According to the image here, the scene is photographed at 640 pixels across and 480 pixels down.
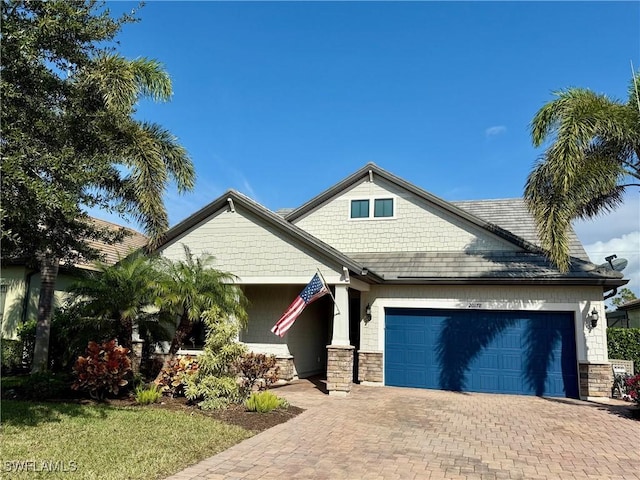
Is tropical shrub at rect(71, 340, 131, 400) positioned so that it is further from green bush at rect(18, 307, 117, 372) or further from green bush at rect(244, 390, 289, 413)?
green bush at rect(244, 390, 289, 413)

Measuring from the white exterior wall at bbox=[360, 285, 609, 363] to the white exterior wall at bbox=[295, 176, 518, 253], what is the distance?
2000 millimetres

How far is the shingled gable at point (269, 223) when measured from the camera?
43.0ft

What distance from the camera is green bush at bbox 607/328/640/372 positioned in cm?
1577

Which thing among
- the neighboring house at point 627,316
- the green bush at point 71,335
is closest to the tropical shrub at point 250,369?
the green bush at point 71,335

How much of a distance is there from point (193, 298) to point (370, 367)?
6691 millimetres

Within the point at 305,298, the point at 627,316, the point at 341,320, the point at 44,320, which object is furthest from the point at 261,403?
the point at 627,316

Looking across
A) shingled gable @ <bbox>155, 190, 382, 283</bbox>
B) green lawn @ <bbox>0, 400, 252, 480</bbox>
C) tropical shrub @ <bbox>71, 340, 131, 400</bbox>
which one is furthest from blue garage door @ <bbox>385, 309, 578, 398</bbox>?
tropical shrub @ <bbox>71, 340, 131, 400</bbox>

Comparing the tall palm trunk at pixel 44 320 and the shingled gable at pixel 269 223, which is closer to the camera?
the shingled gable at pixel 269 223

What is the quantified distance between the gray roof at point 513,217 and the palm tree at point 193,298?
1015cm

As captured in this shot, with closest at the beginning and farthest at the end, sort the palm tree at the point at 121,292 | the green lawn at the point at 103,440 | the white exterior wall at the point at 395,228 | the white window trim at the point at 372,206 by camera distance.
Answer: the green lawn at the point at 103,440
the palm tree at the point at 121,292
the white exterior wall at the point at 395,228
the white window trim at the point at 372,206

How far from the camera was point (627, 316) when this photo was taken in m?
28.2

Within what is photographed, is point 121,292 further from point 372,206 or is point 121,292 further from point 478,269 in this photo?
point 478,269

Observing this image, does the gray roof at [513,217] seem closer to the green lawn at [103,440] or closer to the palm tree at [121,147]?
the palm tree at [121,147]

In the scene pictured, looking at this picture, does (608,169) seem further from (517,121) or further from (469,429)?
(469,429)
